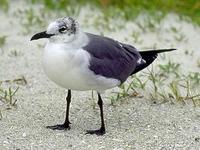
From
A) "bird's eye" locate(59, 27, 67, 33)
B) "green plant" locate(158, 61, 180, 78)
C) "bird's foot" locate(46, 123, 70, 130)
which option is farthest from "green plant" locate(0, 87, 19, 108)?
"green plant" locate(158, 61, 180, 78)

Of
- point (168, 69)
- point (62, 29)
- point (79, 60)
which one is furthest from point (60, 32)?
point (168, 69)

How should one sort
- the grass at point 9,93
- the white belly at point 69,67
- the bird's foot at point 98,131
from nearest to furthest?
the white belly at point 69,67
the bird's foot at point 98,131
the grass at point 9,93

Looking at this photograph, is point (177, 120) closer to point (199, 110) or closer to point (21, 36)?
point (199, 110)

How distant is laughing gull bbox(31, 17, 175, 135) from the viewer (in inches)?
137

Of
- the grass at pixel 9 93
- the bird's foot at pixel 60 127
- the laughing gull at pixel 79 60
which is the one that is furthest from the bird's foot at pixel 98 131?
the grass at pixel 9 93

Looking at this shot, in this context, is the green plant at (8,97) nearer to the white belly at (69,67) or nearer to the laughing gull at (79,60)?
the laughing gull at (79,60)

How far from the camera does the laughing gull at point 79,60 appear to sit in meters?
3.47

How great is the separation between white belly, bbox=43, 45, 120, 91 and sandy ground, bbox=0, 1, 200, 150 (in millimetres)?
369

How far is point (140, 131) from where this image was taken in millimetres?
3803

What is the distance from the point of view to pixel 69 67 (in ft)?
11.3

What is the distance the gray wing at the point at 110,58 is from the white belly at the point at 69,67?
0.06 m

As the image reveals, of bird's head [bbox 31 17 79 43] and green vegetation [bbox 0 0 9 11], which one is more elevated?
green vegetation [bbox 0 0 9 11]

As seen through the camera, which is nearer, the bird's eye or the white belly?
the white belly

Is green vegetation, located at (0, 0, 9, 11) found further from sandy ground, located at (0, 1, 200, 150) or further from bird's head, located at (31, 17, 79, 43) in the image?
bird's head, located at (31, 17, 79, 43)
